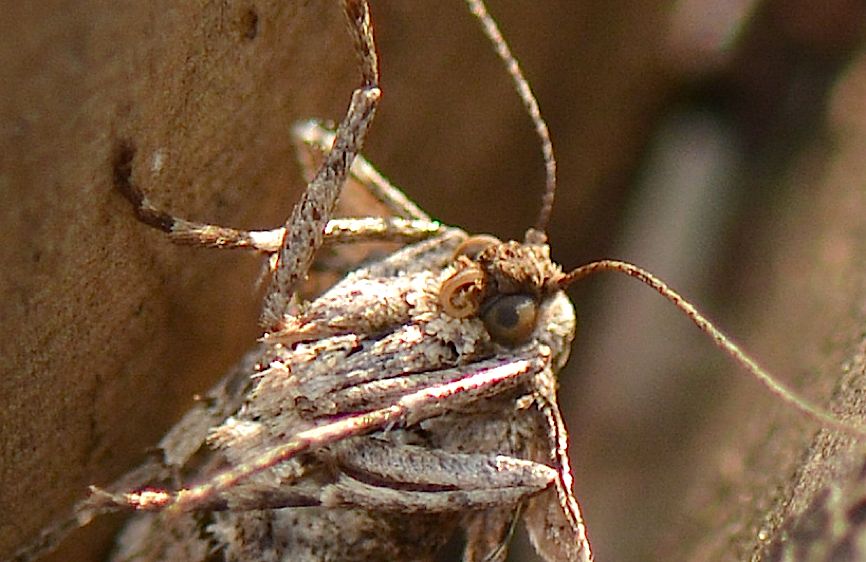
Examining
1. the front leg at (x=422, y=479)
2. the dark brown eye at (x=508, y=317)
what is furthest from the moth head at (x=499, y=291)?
the front leg at (x=422, y=479)

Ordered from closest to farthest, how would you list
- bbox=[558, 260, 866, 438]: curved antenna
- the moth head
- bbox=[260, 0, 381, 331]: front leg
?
bbox=[558, 260, 866, 438]: curved antenna → bbox=[260, 0, 381, 331]: front leg → the moth head

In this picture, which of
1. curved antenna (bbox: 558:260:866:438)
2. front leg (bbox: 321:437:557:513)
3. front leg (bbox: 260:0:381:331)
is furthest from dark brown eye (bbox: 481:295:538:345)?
front leg (bbox: 260:0:381:331)

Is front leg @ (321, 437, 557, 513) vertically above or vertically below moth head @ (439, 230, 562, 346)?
below

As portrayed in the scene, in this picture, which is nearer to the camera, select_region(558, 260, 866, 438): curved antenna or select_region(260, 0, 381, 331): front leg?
select_region(558, 260, 866, 438): curved antenna

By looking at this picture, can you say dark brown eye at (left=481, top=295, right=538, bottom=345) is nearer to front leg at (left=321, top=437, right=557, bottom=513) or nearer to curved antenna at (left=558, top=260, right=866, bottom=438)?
curved antenna at (left=558, top=260, right=866, bottom=438)

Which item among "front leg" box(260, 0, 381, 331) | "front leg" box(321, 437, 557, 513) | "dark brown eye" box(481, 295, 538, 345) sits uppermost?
"front leg" box(260, 0, 381, 331)

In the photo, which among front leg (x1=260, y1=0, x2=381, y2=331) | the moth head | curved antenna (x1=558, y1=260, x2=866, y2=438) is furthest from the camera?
the moth head

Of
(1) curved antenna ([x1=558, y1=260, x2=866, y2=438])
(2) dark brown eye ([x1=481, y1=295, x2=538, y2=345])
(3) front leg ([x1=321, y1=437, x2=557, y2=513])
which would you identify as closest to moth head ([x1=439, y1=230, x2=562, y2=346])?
(2) dark brown eye ([x1=481, y1=295, x2=538, y2=345])

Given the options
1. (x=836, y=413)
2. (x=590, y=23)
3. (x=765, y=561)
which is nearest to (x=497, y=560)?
(x=765, y=561)

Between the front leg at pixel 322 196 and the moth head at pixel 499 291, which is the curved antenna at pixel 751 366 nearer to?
the moth head at pixel 499 291
